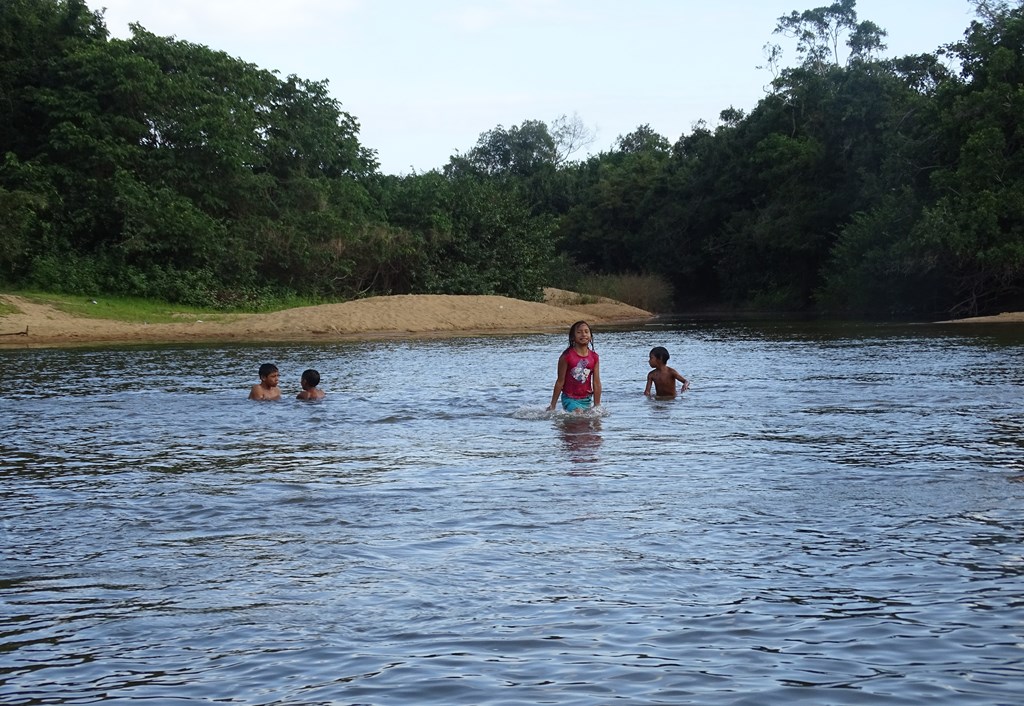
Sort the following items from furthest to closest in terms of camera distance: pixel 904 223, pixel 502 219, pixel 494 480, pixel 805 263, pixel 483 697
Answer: pixel 805 263, pixel 502 219, pixel 904 223, pixel 494 480, pixel 483 697

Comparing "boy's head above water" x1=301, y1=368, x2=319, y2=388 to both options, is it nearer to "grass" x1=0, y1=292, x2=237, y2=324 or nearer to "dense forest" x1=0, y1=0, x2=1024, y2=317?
"grass" x1=0, y1=292, x2=237, y2=324

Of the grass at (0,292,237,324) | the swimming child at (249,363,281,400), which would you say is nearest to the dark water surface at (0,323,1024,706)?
the swimming child at (249,363,281,400)

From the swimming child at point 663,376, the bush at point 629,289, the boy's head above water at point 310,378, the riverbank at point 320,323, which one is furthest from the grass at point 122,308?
the bush at point 629,289

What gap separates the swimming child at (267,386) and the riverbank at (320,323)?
46.5ft

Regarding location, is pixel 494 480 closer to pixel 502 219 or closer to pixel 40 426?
pixel 40 426

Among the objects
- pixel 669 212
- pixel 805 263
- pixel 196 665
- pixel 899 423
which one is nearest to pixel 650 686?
pixel 196 665

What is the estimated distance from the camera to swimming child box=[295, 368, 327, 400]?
52.8ft

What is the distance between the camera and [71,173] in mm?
37500

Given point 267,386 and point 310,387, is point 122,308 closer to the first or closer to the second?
point 267,386

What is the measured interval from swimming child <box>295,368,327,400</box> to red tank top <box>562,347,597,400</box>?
384 centimetres

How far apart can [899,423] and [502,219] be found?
123 ft

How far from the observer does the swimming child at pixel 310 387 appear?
1609cm

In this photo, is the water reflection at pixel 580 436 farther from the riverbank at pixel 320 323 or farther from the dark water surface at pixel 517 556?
the riverbank at pixel 320 323

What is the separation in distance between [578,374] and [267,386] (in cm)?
473
